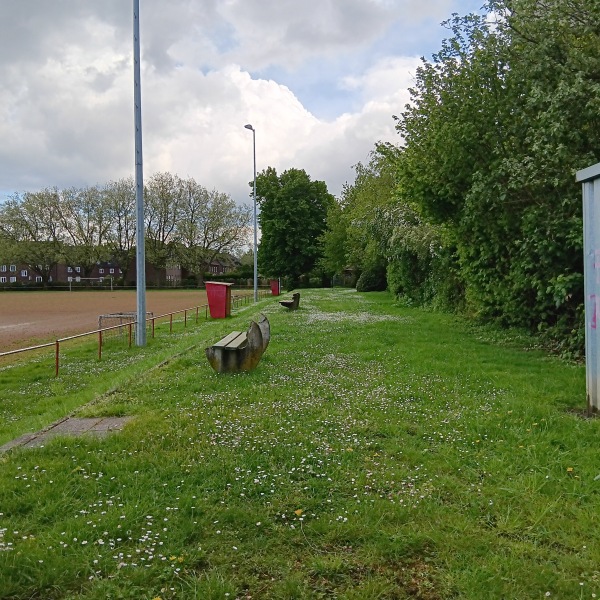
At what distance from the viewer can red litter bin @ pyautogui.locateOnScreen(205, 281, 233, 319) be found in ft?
70.7

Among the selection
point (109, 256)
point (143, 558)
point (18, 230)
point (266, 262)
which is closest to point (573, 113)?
point (143, 558)

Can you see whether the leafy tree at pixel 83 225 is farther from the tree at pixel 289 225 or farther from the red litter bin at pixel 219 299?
the red litter bin at pixel 219 299

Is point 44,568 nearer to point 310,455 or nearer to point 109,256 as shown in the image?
point 310,455

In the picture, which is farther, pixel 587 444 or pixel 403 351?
pixel 403 351

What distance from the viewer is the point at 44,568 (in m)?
2.65

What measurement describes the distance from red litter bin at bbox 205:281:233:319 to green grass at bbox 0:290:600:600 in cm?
1495

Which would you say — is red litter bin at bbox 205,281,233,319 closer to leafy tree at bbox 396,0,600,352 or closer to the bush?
leafy tree at bbox 396,0,600,352

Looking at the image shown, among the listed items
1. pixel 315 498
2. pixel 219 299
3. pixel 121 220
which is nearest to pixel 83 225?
pixel 121 220

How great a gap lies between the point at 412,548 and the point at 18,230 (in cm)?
8116

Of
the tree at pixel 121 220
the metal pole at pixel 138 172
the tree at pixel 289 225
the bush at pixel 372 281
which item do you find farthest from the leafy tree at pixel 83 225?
the metal pole at pixel 138 172

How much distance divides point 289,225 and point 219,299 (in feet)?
126

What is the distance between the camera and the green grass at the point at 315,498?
8.55ft

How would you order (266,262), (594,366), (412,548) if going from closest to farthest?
1. (412,548)
2. (594,366)
3. (266,262)

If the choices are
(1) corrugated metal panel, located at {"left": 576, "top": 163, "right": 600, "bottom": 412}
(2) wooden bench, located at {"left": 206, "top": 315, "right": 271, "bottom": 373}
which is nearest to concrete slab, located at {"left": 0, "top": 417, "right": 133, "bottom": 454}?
(2) wooden bench, located at {"left": 206, "top": 315, "right": 271, "bottom": 373}
